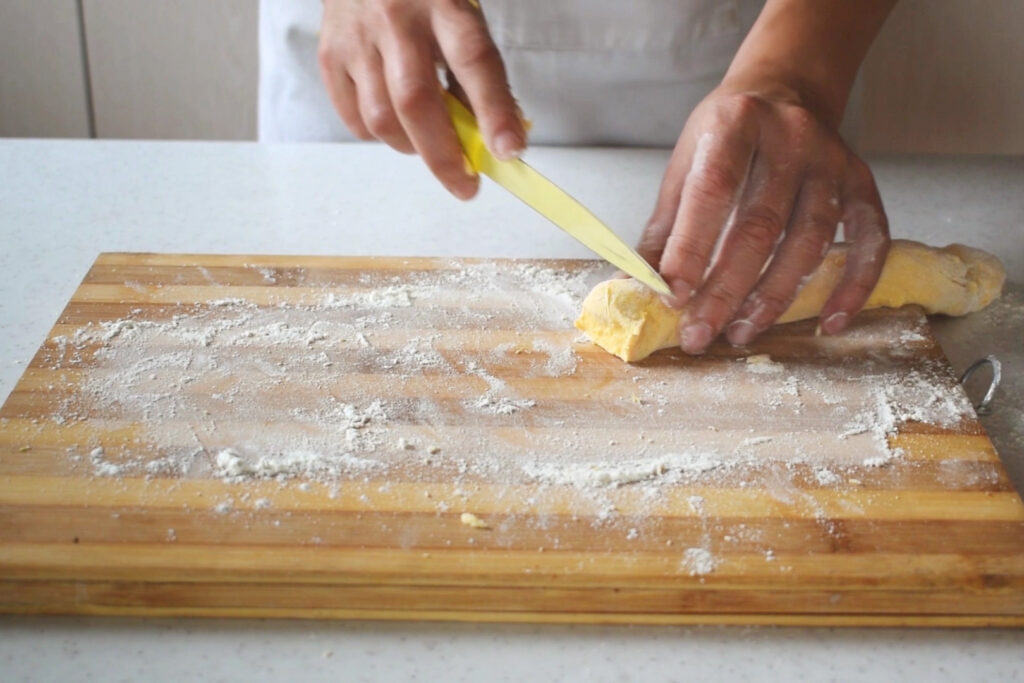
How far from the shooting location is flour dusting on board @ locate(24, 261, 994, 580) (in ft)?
3.28

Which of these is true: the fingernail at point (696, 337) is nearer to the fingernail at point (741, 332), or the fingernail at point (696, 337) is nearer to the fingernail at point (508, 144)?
the fingernail at point (741, 332)

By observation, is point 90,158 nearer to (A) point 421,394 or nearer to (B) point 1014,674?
(A) point 421,394

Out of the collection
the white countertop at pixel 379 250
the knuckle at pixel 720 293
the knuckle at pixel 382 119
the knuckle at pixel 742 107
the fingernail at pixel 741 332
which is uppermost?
the knuckle at pixel 742 107

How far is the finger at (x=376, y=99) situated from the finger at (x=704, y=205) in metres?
0.35

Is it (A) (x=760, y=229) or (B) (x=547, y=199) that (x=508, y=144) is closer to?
(B) (x=547, y=199)

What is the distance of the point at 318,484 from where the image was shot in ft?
3.24

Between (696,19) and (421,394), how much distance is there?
94cm

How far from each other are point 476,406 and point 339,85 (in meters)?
0.46

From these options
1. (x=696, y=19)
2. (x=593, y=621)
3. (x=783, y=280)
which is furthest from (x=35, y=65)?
(x=593, y=621)

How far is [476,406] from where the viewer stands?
113cm

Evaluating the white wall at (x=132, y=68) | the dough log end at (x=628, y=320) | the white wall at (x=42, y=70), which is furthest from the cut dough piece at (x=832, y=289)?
the white wall at (x=42, y=70)

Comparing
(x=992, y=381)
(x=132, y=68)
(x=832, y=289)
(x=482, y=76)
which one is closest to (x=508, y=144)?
(x=482, y=76)

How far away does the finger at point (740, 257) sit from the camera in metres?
1.22

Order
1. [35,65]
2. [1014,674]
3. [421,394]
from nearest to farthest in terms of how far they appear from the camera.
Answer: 1. [1014,674]
2. [421,394]
3. [35,65]
